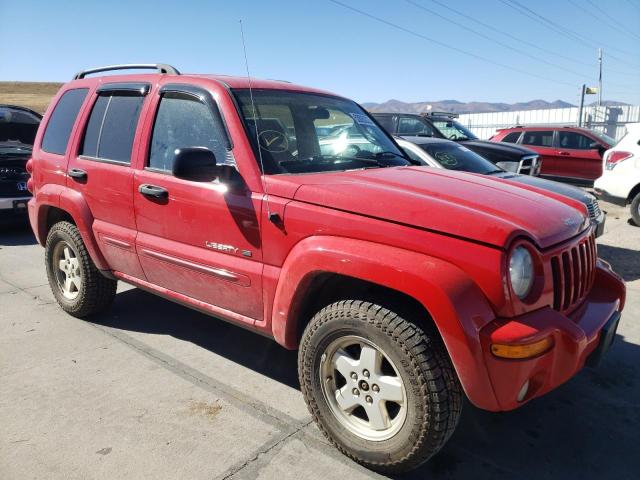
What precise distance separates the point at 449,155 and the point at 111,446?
5.70 metres

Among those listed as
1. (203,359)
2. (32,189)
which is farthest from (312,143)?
(32,189)

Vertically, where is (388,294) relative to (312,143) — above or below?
below

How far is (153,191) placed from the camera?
131 inches

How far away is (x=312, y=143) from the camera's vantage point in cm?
339

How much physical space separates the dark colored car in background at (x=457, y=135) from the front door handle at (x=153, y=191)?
682cm

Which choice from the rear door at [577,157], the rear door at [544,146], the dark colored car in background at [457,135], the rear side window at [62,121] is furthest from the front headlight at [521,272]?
the rear door at [544,146]

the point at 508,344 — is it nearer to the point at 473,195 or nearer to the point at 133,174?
the point at 473,195

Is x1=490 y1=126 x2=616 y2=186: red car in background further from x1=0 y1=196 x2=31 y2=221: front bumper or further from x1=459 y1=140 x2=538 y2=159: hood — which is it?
x1=0 y1=196 x2=31 y2=221: front bumper

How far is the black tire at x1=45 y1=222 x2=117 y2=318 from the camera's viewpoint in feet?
13.7

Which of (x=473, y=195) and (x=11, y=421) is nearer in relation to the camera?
(x=473, y=195)

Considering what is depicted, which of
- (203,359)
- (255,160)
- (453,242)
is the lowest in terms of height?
(203,359)

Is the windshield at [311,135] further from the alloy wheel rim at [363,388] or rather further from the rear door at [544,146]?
the rear door at [544,146]

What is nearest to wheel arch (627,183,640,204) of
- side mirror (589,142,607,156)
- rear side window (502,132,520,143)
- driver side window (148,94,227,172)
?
side mirror (589,142,607,156)

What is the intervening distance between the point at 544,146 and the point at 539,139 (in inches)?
11.2
